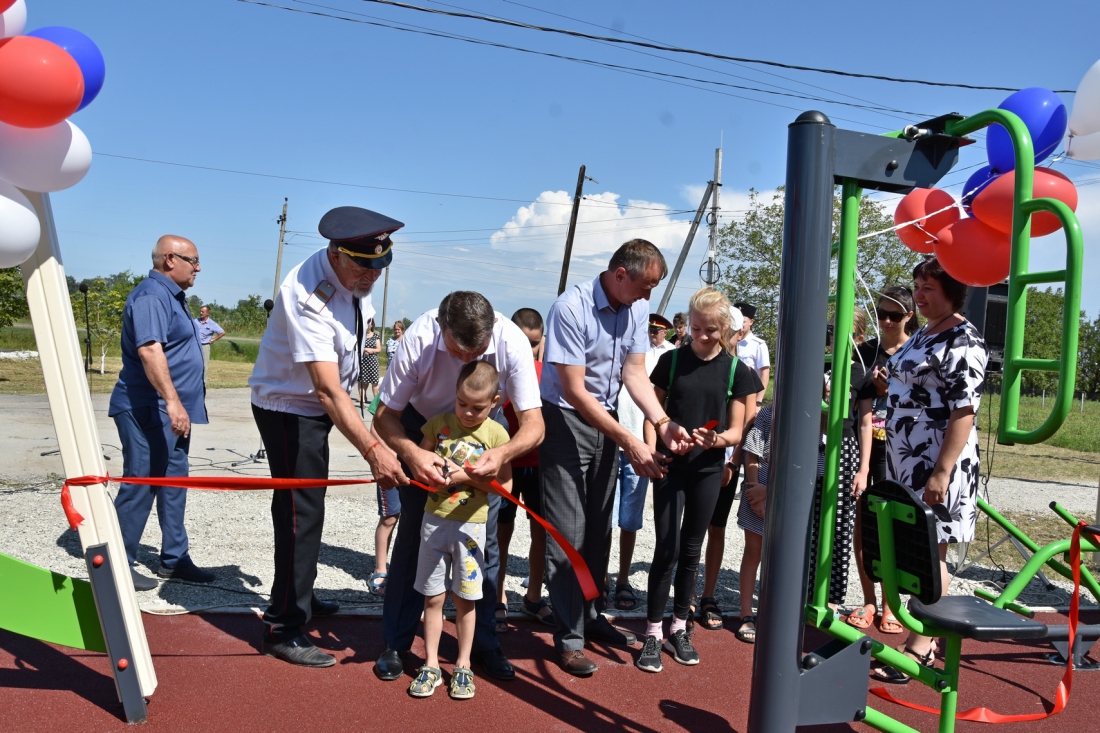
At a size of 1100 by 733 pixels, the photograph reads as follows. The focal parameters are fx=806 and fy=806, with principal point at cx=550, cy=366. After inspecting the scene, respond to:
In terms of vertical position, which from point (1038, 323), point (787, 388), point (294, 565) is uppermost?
point (1038, 323)

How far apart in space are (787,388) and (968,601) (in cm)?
104

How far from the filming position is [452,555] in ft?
12.2

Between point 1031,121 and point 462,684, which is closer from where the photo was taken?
point 1031,121

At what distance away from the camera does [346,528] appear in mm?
6668

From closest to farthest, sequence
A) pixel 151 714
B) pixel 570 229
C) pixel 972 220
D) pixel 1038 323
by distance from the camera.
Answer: pixel 972 220, pixel 151 714, pixel 570 229, pixel 1038 323

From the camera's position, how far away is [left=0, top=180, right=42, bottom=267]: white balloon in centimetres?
284

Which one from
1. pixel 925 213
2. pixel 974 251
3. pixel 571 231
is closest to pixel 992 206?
pixel 974 251

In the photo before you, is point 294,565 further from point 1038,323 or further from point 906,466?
point 1038,323

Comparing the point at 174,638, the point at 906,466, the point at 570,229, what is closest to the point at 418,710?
the point at 174,638

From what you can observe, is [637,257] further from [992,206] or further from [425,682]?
[425,682]

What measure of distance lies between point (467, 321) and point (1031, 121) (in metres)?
2.38

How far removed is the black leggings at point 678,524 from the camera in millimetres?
4188

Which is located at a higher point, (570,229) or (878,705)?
(570,229)

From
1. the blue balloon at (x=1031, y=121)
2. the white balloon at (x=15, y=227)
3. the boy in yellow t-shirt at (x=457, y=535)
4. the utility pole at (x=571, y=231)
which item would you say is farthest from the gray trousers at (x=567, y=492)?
the utility pole at (x=571, y=231)
